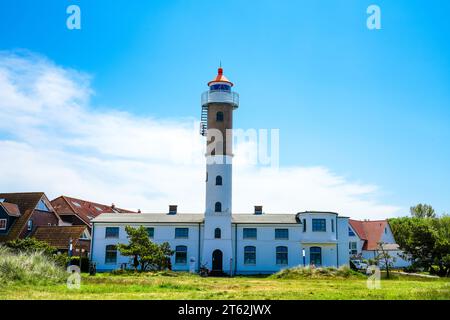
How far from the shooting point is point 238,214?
4188 cm

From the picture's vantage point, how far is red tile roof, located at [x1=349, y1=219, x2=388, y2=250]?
5372 cm

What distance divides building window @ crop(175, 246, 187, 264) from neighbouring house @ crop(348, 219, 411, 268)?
20.5 meters

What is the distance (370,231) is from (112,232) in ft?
104

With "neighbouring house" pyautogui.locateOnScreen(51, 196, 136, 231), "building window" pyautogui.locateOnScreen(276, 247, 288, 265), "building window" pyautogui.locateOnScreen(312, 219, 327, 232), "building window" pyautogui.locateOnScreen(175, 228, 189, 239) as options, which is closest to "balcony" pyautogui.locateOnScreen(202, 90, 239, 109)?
"building window" pyautogui.locateOnScreen(175, 228, 189, 239)

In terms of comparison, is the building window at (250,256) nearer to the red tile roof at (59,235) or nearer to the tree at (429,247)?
the tree at (429,247)

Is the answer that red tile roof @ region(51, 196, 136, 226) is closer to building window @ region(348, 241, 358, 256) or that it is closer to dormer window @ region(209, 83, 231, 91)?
dormer window @ region(209, 83, 231, 91)

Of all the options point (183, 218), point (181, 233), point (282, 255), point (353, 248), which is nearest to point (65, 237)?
point (181, 233)

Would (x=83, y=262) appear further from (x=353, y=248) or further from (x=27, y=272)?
(x=353, y=248)

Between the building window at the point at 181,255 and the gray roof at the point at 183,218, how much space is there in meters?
2.43

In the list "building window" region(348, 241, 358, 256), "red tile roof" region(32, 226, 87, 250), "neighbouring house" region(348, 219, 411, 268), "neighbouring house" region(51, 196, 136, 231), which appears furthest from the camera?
"building window" region(348, 241, 358, 256)

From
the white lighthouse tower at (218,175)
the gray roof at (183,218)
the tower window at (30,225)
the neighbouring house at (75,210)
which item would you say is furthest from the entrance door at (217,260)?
the tower window at (30,225)

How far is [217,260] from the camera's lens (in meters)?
38.1

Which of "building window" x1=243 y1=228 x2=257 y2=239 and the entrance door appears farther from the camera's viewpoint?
"building window" x1=243 y1=228 x2=257 y2=239

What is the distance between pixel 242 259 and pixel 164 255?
734 centimetres
